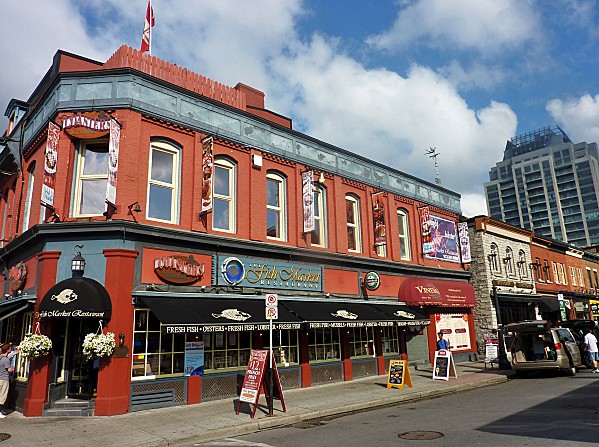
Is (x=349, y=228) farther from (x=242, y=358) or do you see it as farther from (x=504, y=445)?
(x=504, y=445)

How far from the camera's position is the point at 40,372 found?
11.9m

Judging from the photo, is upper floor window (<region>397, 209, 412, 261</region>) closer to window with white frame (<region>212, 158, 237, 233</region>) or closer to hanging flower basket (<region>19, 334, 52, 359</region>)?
window with white frame (<region>212, 158, 237, 233</region>)

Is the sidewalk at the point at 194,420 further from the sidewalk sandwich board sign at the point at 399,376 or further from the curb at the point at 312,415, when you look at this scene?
the sidewalk sandwich board sign at the point at 399,376

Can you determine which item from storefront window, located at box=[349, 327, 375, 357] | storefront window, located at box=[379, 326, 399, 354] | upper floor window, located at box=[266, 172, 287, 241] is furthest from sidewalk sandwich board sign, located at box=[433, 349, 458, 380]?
upper floor window, located at box=[266, 172, 287, 241]

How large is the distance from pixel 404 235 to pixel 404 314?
4716mm

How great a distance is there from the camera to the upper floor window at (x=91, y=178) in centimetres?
1349

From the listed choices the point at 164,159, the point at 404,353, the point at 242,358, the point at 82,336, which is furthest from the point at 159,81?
the point at 404,353

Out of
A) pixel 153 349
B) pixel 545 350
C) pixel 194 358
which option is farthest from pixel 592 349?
pixel 153 349

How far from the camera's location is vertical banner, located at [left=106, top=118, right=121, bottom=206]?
1274 centimetres

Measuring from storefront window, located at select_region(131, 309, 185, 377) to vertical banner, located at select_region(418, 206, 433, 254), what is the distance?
14.1 meters

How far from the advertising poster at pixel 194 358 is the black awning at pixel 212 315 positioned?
4.19 feet

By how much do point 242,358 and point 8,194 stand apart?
38.7 ft

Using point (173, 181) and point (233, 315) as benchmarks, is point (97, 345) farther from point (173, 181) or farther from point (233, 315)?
point (173, 181)

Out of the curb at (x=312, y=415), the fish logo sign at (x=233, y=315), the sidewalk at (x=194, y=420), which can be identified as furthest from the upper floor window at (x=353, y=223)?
the fish logo sign at (x=233, y=315)
